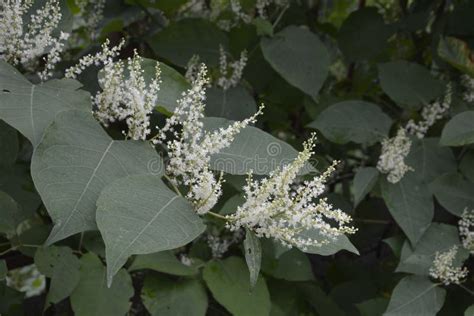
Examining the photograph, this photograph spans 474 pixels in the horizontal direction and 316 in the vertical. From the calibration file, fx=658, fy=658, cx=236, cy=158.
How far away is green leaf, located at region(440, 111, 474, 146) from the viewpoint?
1849mm

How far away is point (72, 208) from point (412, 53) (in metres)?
1.99

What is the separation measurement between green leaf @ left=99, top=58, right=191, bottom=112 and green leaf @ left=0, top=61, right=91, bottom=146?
0.61 feet

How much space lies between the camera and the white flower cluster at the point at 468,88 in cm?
227

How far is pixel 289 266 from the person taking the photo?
6.69 ft

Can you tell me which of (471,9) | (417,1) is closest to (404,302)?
(471,9)

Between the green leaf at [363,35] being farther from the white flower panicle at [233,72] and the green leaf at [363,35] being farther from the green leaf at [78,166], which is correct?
the green leaf at [78,166]

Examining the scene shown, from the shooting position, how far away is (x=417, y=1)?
2703mm

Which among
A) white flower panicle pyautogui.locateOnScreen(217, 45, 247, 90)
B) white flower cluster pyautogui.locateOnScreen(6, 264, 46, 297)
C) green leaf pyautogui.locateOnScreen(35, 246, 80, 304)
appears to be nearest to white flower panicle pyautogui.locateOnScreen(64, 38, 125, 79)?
green leaf pyautogui.locateOnScreen(35, 246, 80, 304)

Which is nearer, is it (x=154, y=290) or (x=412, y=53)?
(x=154, y=290)

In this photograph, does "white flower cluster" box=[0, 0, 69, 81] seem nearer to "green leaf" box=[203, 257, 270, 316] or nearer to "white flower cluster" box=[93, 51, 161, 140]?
"white flower cluster" box=[93, 51, 161, 140]

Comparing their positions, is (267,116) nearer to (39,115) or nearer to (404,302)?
(404,302)

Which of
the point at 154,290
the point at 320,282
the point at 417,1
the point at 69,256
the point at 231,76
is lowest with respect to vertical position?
the point at 320,282

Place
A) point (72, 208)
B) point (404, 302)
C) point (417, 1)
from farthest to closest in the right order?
1. point (417, 1)
2. point (404, 302)
3. point (72, 208)

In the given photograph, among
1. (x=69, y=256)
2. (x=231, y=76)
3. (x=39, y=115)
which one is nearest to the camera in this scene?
(x=39, y=115)
